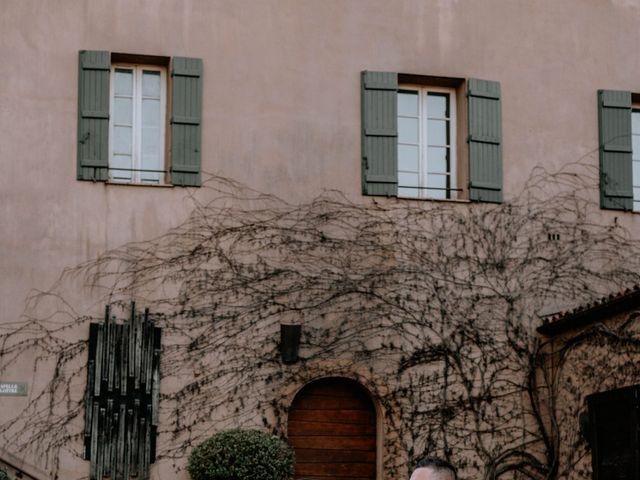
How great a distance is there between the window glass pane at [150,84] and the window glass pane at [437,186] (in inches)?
121

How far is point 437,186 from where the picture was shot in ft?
51.1

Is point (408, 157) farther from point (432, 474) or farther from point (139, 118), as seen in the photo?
point (432, 474)

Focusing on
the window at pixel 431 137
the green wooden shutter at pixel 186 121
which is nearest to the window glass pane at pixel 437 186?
the window at pixel 431 137

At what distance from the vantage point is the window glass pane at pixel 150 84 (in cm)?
1498

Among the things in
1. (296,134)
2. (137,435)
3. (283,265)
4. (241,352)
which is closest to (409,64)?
(296,134)

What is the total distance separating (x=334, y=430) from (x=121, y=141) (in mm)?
3704

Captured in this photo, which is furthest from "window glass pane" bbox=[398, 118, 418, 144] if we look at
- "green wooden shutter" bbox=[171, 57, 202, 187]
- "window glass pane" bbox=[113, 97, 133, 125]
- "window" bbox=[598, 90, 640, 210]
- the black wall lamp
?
"window glass pane" bbox=[113, 97, 133, 125]

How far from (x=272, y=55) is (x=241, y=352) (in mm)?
3159

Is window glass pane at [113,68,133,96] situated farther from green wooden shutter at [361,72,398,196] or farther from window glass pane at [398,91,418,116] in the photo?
window glass pane at [398,91,418,116]

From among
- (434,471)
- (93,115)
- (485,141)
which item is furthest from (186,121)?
(434,471)

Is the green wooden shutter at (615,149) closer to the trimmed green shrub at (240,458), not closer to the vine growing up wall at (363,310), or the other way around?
the vine growing up wall at (363,310)

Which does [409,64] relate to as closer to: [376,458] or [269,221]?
[269,221]

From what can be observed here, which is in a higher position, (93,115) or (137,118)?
(137,118)

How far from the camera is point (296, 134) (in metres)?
15.0
